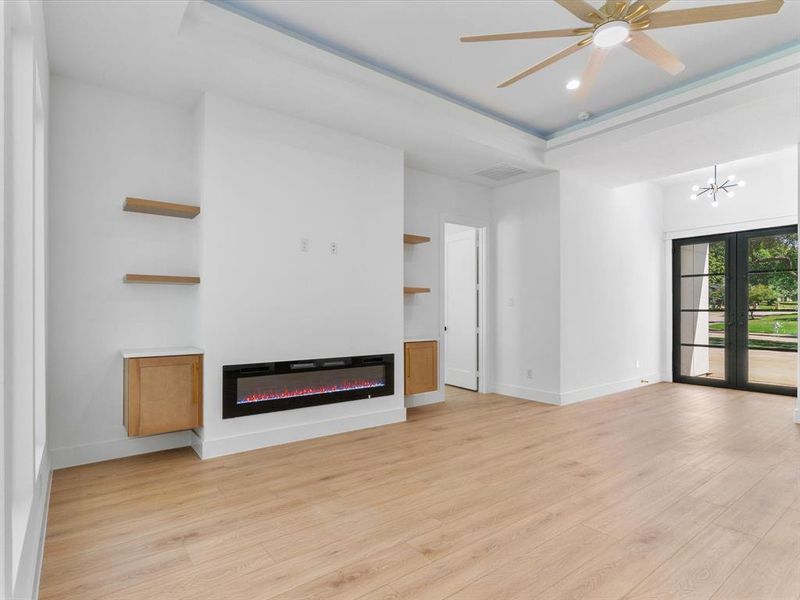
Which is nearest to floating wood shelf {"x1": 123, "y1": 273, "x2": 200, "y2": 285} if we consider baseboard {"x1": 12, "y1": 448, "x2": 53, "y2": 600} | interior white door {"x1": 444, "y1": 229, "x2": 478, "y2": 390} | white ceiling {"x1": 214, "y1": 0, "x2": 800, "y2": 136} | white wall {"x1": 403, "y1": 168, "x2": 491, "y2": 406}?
baseboard {"x1": 12, "y1": 448, "x2": 53, "y2": 600}

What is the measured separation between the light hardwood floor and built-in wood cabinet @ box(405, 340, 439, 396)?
0.83 m

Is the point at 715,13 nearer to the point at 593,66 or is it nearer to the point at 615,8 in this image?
the point at 615,8

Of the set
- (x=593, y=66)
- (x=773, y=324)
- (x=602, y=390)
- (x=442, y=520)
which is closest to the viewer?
(x=442, y=520)

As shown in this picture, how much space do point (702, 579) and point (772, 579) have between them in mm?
302

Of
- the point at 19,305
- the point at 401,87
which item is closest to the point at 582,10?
the point at 401,87

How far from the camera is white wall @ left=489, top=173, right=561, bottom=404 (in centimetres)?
558

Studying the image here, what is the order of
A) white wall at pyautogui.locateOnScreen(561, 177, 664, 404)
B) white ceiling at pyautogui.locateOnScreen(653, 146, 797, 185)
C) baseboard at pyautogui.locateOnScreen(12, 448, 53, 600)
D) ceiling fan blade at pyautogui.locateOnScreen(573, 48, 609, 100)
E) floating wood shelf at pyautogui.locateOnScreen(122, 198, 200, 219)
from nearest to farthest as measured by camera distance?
baseboard at pyautogui.locateOnScreen(12, 448, 53, 600) → ceiling fan blade at pyautogui.locateOnScreen(573, 48, 609, 100) → floating wood shelf at pyautogui.locateOnScreen(122, 198, 200, 219) → white wall at pyautogui.locateOnScreen(561, 177, 664, 404) → white ceiling at pyautogui.locateOnScreen(653, 146, 797, 185)

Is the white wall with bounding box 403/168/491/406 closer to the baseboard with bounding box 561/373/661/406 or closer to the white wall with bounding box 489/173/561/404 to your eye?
the white wall with bounding box 489/173/561/404

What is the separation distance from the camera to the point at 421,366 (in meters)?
5.01

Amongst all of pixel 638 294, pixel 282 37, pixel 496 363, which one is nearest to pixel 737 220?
pixel 638 294

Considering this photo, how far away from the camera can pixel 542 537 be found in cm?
231

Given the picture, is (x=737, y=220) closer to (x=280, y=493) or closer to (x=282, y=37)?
(x=282, y=37)

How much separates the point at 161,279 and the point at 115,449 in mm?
1361

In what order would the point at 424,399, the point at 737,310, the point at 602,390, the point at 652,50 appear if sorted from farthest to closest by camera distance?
1. the point at 737,310
2. the point at 602,390
3. the point at 424,399
4. the point at 652,50
